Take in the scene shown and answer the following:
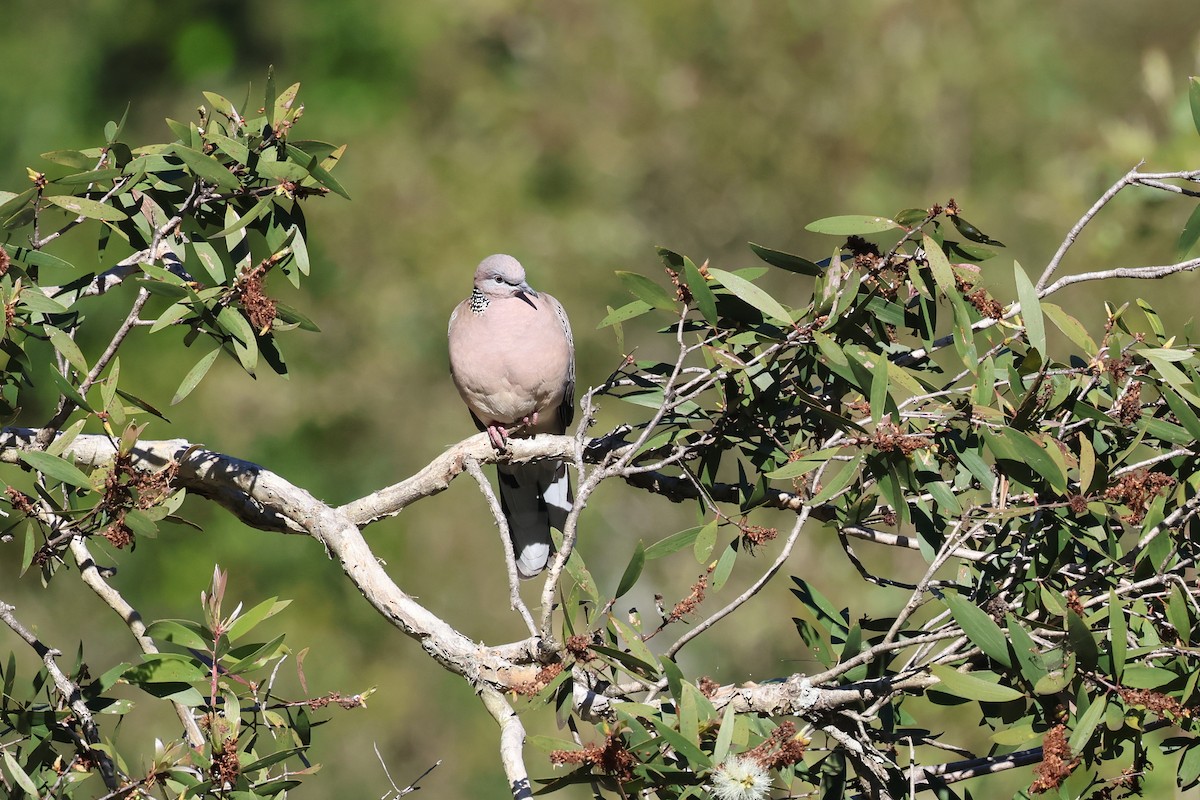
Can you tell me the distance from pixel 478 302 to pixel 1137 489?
2800mm

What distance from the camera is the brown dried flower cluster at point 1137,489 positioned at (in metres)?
2.17

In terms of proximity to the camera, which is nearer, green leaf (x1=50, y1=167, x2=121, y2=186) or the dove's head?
green leaf (x1=50, y1=167, x2=121, y2=186)

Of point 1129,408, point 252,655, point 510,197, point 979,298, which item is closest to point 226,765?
point 252,655

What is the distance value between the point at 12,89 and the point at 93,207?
803cm

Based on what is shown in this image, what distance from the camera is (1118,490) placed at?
2176mm

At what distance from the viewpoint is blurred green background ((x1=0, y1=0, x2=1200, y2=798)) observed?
890cm

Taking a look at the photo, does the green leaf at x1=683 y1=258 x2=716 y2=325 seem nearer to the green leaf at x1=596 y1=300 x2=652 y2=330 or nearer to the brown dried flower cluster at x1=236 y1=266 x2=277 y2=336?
the green leaf at x1=596 y1=300 x2=652 y2=330

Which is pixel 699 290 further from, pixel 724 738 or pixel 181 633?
pixel 181 633

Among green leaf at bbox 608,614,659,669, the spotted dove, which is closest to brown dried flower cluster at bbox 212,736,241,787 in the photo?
green leaf at bbox 608,614,659,669

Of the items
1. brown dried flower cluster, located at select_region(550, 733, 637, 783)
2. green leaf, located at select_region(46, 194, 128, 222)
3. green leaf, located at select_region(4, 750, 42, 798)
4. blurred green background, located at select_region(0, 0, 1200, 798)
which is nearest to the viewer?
brown dried flower cluster, located at select_region(550, 733, 637, 783)

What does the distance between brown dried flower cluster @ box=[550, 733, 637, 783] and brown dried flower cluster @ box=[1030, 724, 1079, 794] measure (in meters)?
0.68

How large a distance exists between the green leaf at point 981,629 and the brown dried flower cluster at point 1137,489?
1.07 ft

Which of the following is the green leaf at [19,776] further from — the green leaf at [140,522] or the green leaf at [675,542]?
the green leaf at [675,542]

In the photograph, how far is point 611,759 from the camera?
2.09 meters
